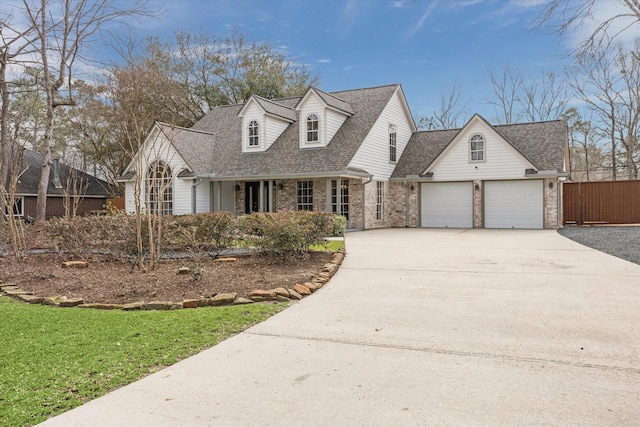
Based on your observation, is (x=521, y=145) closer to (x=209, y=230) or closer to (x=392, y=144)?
(x=392, y=144)

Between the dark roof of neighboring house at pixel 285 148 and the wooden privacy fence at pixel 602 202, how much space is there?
32.9ft

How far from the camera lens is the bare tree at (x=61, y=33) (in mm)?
16562

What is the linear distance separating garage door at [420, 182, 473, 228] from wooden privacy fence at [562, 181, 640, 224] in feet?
17.2

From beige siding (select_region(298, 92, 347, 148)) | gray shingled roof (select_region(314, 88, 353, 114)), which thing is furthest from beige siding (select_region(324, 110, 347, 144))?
gray shingled roof (select_region(314, 88, 353, 114))

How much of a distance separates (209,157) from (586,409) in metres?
20.4

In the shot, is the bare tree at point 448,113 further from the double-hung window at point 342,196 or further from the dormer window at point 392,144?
the double-hung window at point 342,196

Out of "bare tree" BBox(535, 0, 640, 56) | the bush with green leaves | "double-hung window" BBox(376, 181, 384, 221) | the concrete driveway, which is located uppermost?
"bare tree" BBox(535, 0, 640, 56)

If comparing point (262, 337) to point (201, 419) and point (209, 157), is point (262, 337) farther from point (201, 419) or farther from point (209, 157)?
point (209, 157)

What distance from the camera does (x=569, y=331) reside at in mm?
4730

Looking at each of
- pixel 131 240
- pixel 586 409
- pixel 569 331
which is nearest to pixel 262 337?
pixel 586 409

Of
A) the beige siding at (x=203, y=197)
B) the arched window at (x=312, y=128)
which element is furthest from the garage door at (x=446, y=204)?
the beige siding at (x=203, y=197)

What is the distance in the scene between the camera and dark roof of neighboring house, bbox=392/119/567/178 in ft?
63.5

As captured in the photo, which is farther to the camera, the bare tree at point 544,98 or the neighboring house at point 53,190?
the bare tree at point 544,98

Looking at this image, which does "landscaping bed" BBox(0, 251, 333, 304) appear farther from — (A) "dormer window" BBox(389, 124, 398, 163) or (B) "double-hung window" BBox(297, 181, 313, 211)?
(A) "dormer window" BBox(389, 124, 398, 163)
